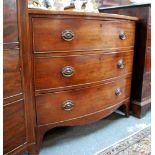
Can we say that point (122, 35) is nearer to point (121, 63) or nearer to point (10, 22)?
point (121, 63)

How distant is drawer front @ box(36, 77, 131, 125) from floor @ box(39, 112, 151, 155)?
0.71 feet

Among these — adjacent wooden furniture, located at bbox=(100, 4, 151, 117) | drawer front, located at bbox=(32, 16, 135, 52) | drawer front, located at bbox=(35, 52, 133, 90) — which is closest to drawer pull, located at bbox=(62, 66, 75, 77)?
drawer front, located at bbox=(35, 52, 133, 90)

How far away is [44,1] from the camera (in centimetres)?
148

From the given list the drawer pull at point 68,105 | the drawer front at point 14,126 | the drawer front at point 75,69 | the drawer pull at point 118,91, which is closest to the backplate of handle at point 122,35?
the drawer front at point 75,69

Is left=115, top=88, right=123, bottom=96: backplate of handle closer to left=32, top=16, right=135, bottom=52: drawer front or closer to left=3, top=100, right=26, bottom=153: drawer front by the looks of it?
left=32, top=16, right=135, bottom=52: drawer front

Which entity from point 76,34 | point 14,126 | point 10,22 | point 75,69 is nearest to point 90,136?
point 75,69

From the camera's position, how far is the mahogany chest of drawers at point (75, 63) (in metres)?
1.16

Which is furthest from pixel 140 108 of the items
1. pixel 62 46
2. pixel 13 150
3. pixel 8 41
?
pixel 8 41

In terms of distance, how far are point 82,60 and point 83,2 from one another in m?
0.71

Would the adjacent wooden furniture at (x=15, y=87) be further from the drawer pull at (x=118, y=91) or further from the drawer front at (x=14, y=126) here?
the drawer pull at (x=118, y=91)

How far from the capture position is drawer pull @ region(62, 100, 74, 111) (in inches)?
51.3

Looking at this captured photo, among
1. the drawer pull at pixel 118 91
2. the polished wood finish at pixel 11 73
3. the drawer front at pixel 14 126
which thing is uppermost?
the polished wood finish at pixel 11 73

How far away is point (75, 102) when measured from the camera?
1340 mm

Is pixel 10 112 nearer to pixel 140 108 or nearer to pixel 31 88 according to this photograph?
pixel 31 88
